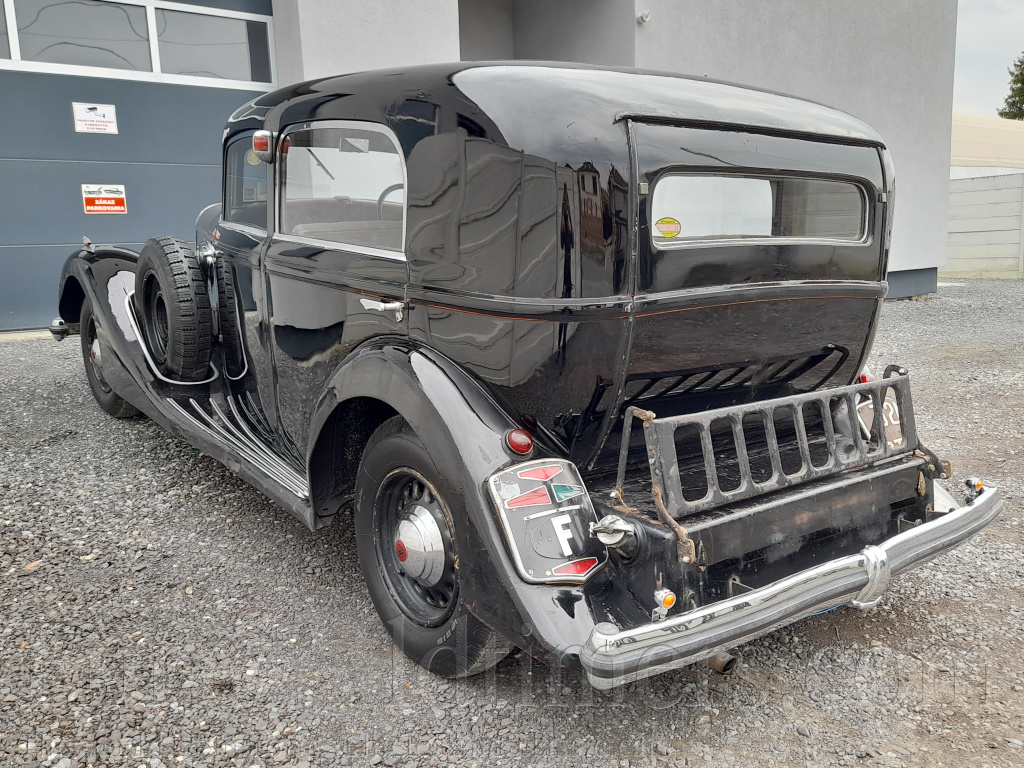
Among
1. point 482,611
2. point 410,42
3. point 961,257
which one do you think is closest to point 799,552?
point 482,611

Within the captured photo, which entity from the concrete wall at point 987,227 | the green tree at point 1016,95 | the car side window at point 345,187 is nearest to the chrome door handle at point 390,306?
the car side window at point 345,187

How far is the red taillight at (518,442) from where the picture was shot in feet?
7.02

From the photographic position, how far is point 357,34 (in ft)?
25.6

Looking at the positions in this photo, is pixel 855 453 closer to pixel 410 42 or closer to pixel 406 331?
pixel 406 331

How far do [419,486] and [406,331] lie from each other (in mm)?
495

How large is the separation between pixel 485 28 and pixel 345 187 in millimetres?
8641

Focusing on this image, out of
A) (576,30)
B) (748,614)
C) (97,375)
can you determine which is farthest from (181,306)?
(576,30)

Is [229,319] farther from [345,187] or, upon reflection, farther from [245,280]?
[345,187]

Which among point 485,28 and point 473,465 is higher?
point 485,28

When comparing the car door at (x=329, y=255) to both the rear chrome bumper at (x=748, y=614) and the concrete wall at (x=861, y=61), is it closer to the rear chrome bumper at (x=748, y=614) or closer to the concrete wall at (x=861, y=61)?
the rear chrome bumper at (x=748, y=614)

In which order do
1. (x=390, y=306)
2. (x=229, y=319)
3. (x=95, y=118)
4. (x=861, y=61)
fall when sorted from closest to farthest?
(x=390, y=306), (x=229, y=319), (x=95, y=118), (x=861, y=61)

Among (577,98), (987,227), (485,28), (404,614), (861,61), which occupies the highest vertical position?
(485,28)

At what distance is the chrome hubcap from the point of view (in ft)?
7.55

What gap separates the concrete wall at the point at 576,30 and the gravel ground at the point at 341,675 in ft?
24.0
